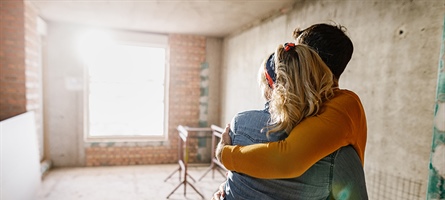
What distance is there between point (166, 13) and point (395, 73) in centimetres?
294

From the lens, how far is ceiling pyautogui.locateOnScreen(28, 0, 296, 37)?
10.5 feet

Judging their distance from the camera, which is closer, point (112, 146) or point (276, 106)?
point (276, 106)

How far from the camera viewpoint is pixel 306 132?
750 mm

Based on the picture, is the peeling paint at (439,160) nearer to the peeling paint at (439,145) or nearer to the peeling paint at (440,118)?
the peeling paint at (439,145)

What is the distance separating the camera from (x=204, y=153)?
17.6 ft

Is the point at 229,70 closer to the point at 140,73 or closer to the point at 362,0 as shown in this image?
the point at 140,73

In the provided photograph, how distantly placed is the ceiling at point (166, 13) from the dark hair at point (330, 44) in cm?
235

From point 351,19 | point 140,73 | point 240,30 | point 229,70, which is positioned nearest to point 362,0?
point 351,19

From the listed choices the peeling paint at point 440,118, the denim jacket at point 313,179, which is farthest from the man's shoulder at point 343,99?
the peeling paint at point 440,118

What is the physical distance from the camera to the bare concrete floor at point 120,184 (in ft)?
11.6

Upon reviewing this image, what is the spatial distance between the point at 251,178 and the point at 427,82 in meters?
1.49

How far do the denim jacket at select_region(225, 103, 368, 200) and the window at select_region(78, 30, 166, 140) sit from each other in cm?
445

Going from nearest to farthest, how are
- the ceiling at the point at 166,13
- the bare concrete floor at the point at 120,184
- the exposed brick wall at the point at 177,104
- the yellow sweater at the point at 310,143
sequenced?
1. the yellow sweater at the point at 310,143
2. the ceiling at the point at 166,13
3. the bare concrete floor at the point at 120,184
4. the exposed brick wall at the point at 177,104

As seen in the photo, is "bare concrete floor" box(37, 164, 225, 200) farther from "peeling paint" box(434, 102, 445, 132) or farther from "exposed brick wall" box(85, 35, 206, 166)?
"peeling paint" box(434, 102, 445, 132)
